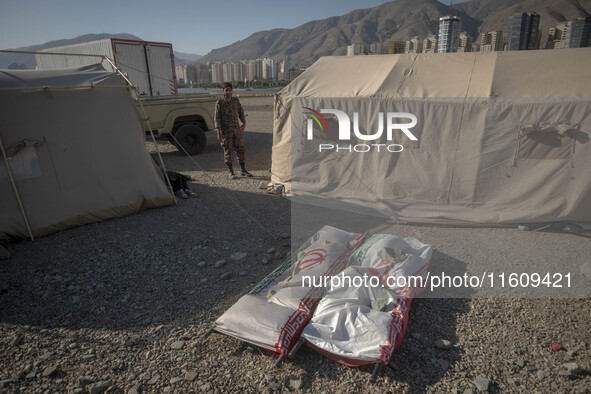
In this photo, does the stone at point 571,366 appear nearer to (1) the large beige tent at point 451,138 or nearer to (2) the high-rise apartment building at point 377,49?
(1) the large beige tent at point 451,138

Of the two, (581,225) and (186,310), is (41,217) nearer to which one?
(186,310)

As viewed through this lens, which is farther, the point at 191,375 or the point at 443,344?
the point at 443,344

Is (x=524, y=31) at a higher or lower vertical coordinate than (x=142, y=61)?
higher

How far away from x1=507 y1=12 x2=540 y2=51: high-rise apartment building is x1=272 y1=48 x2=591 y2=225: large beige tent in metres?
15.6

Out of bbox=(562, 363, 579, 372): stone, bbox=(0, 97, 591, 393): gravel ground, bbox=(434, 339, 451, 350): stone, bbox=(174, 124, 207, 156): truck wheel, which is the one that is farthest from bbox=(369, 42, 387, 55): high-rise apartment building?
bbox=(562, 363, 579, 372): stone

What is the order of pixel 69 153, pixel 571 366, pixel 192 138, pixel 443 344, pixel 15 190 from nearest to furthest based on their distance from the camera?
pixel 571 366 → pixel 443 344 → pixel 15 190 → pixel 69 153 → pixel 192 138

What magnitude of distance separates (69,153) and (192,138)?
486cm

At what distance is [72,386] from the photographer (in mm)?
2430

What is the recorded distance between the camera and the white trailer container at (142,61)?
34.0 feet

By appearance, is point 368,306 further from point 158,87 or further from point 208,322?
point 158,87

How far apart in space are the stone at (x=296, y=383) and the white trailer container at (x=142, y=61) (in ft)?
33.2

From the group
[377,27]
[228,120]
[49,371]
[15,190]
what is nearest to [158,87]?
[228,120]

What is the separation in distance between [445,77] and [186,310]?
4.89 meters

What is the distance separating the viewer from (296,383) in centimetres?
240
